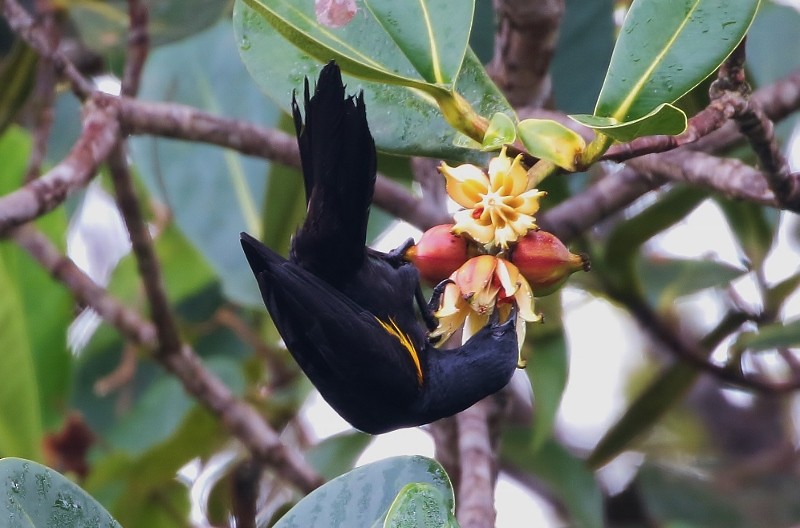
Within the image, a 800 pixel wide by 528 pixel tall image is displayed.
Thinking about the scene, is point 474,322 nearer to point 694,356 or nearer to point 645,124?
point 645,124

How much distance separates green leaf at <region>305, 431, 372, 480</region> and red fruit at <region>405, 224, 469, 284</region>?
1281mm

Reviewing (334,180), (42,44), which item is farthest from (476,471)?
(42,44)

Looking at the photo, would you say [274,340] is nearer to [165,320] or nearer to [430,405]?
[165,320]

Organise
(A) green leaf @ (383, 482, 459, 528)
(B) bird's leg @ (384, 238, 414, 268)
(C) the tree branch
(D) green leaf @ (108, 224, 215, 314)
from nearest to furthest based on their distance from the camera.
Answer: (A) green leaf @ (383, 482, 459, 528)
(B) bird's leg @ (384, 238, 414, 268)
(C) the tree branch
(D) green leaf @ (108, 224, 215, 314)

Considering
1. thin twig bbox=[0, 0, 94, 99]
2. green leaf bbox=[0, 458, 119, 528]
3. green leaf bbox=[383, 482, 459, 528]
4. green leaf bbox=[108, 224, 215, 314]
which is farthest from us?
green leaf bbox=[108, 224, 215, 314]

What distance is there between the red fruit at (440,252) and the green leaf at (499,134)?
0.16m

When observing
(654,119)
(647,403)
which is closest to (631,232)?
(647,403)

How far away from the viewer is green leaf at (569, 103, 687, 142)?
95cm

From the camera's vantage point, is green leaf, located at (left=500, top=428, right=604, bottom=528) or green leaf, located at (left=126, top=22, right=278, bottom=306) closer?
green leaf, located at (left=500, top=428, right=604, bottom=528)

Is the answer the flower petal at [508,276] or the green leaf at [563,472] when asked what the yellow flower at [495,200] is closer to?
the flower petal at [508,276]

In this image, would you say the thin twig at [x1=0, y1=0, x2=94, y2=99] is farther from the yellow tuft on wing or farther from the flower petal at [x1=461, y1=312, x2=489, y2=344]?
the flower petal at [x1=461, y1=312, x2=489, y2=344]

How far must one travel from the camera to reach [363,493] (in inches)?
45.7

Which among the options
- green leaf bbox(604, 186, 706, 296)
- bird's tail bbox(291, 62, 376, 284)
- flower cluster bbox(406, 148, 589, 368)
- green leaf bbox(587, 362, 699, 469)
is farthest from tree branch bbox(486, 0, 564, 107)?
green leaf bbox(587, 362, 699, 469)

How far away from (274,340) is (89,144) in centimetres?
111
